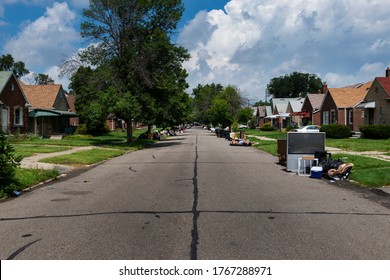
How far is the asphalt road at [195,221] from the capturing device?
5.79 meters

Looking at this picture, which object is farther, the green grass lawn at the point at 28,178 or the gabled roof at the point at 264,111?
the gabled roof at the point at 264,111

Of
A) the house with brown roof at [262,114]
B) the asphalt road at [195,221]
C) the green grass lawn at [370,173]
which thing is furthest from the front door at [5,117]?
the house with brown roof at [262,114]

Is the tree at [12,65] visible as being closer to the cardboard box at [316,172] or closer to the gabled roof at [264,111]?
the gabled roof at [264,111]

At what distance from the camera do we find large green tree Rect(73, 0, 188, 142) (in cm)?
3331

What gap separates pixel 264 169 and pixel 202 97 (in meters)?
155

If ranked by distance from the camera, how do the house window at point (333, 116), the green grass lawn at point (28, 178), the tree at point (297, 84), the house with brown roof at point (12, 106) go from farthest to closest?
1. the tree at point (297, 84)
2. the house window at point (333, 116)
3. the house with brown roof at point (12, 106)
4. the green grass lawn at point (28, 178)

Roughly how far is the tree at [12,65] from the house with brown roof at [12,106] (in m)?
66.8

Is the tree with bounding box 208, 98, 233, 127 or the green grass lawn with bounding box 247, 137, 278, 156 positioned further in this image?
the tree with bounding box 208, 98, 233, 127

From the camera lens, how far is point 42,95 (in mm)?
48406

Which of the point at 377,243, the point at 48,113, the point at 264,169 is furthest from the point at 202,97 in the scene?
the point at 377,243

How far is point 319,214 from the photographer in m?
8.24

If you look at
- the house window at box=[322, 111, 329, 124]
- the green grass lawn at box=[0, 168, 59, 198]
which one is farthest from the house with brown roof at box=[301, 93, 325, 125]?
the green grass lawn at box=[0, 168, 59, 198]

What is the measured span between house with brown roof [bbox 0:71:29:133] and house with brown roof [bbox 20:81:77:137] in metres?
1.72

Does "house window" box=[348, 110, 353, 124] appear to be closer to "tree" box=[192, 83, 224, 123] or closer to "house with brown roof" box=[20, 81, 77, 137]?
"house with brown roof" box=[20, 81, 77, 137]
